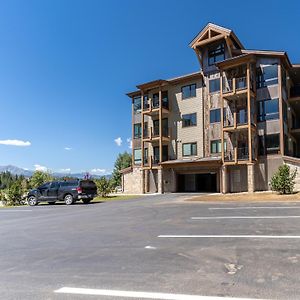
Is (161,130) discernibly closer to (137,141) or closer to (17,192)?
(137,141)

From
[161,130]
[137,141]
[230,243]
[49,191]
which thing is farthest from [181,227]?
[137,141]

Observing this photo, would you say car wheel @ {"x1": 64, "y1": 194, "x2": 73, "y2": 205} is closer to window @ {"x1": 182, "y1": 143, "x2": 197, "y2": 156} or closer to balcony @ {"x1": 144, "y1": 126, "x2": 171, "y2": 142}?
balcony @ {"x1": 144, "y1": 126, "x2": 171, "y2": 142}

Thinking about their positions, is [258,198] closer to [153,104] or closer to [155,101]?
[153,104]

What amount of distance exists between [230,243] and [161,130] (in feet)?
97.5

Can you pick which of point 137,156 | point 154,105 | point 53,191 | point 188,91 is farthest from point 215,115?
point 53,191

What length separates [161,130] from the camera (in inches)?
1459

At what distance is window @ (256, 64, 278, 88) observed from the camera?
31.0 meters

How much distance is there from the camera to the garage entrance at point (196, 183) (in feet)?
120

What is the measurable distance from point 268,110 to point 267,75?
350 centimetres

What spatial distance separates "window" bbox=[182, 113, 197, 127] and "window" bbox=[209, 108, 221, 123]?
192 cm

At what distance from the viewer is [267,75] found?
1240 inches

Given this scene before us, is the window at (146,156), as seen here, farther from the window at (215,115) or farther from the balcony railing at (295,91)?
the balcony railing at (295,91)

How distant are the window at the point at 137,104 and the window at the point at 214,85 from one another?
31.7 ft

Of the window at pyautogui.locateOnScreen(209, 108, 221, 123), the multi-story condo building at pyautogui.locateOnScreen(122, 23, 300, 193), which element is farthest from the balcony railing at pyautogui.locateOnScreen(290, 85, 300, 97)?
the window at pyautogui.locateOnScreen(209, 108, 221, 123)
